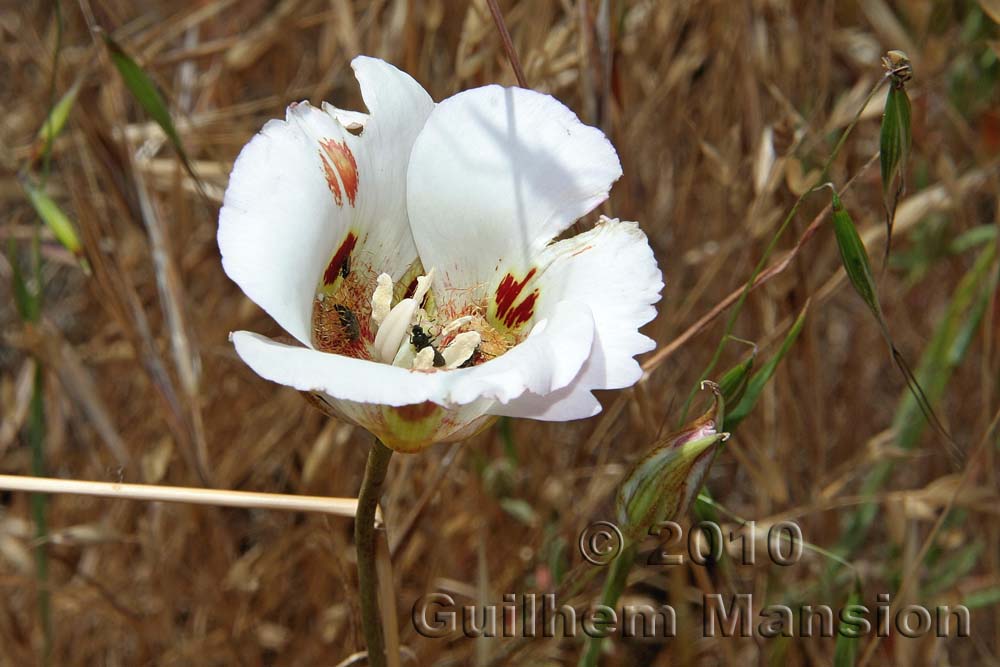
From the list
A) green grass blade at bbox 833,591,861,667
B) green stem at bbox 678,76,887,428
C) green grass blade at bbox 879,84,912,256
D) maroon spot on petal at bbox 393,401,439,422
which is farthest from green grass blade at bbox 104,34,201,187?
green grass blade at bbox 833,591,861,667

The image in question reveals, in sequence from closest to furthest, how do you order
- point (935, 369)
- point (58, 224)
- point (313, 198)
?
point (313, 198), point (58, 224), point (935, 369)

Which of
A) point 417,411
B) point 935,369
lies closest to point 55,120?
point 417,411

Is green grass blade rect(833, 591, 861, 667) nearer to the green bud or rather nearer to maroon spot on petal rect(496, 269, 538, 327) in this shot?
the green bud

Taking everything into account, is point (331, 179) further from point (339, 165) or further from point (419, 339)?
point (419, 339)

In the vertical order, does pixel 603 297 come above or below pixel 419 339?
above

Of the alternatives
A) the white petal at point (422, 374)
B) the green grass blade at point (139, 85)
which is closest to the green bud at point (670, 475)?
the white petal at point (422, 374)
